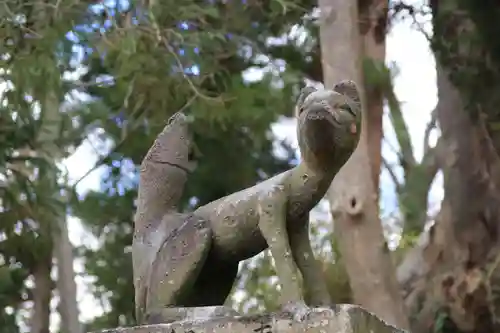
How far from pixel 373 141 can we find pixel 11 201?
2.28 metres

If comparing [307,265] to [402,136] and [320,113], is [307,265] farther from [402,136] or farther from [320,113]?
[402,136]

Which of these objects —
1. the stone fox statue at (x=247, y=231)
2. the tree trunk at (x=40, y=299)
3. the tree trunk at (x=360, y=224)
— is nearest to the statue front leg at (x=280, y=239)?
the stone fox statue at (x=247, y=231)

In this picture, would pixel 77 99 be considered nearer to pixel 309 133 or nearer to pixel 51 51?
pixel 51 51

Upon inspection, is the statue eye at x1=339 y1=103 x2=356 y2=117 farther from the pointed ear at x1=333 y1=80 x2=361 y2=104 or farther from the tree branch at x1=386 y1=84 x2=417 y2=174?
the tree branch at x1=386 y1=84 x2=417 y2=174

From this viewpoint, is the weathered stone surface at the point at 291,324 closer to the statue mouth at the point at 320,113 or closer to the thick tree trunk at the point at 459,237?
the statue mouth at the point at 320,113

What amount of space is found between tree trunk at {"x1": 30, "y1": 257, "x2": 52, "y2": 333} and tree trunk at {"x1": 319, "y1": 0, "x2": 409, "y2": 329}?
214 cm

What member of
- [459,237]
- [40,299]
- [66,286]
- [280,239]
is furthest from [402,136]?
[280,239]

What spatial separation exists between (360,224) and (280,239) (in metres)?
2.68

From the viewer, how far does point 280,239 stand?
2.18 metres

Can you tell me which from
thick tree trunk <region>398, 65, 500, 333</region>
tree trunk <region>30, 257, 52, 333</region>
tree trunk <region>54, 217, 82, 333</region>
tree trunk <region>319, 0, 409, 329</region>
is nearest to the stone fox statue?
tree trunk <region>319, 0, 409, 329</region>

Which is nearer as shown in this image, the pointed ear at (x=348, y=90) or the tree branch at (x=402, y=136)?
the pointed ear at (x=348, y=90)

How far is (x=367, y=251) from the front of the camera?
4773 mm

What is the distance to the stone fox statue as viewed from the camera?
2.16 meters

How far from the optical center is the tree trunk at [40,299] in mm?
5719
